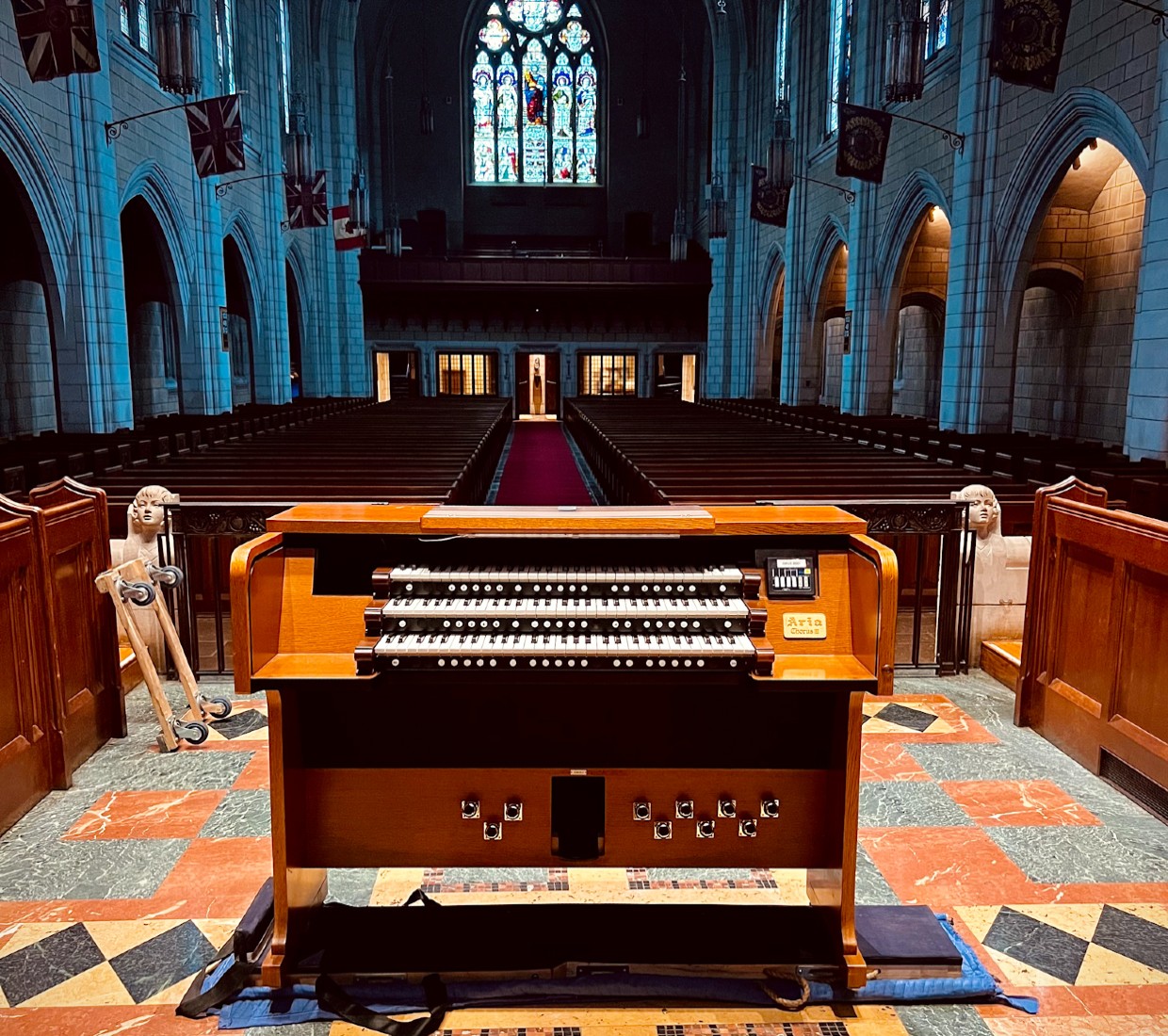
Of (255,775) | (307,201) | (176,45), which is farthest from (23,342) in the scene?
(255,775)

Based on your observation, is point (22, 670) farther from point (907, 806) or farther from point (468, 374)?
point (468, 374)

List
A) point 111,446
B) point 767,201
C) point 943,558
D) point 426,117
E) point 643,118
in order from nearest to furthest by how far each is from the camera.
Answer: point 943,558, point 111,446, point 767,201, point 426,117, point 643,118

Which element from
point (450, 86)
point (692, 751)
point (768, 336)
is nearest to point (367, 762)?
point (692, 751)

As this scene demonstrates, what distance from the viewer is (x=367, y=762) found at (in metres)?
2.79

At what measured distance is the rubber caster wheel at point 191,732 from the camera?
410 cm

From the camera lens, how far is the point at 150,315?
19109 mm

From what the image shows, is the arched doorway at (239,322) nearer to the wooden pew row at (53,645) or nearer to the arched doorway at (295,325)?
the arched doorway at (295,325)

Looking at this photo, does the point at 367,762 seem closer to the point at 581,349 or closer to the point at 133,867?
the point at 133,867

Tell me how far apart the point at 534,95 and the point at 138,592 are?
3139 centimetres

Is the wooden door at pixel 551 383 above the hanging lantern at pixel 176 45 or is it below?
below

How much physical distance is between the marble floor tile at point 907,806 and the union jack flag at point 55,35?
10.1 metres

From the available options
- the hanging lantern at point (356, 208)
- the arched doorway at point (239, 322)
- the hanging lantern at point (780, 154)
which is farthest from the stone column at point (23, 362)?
the hanging lantern at point (780, 154)

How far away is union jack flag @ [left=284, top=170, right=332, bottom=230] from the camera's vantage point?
18.4 meters

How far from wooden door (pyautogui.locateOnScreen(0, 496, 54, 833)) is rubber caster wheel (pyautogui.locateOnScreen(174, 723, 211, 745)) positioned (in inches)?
21.8
